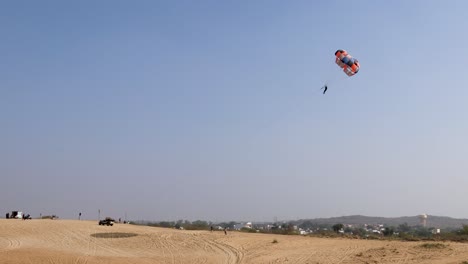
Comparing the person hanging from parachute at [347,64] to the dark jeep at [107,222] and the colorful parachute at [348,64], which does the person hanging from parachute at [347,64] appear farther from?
the dark jeep at [107,222]

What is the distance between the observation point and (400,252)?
28438mm

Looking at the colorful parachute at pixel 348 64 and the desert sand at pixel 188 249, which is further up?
the colorful parachute at pixel 348 64

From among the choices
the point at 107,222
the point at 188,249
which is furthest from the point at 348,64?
the point at 107,222

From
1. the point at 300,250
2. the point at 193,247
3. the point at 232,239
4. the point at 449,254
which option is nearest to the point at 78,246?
the point at 193,247

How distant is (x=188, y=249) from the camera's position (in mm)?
32812

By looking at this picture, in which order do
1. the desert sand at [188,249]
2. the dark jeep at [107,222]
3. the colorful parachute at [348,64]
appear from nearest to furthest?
the desert sand at [188,249]
the colorful parachute at [348,64]
the dark jeep at [107,222]

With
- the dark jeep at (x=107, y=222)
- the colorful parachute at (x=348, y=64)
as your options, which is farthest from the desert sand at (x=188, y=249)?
the colorful parachute at (x=348, y=64)

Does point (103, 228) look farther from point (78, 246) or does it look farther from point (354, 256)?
point (354, 256)

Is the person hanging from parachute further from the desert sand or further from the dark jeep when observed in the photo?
the dark jeep

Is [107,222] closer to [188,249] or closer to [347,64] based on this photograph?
[188,249]

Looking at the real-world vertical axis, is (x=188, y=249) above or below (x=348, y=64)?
below

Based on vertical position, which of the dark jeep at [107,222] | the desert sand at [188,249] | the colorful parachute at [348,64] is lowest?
the desert sand at [188,249]

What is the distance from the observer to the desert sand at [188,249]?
26984mm

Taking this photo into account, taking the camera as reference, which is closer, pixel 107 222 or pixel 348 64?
pixel 348 64
